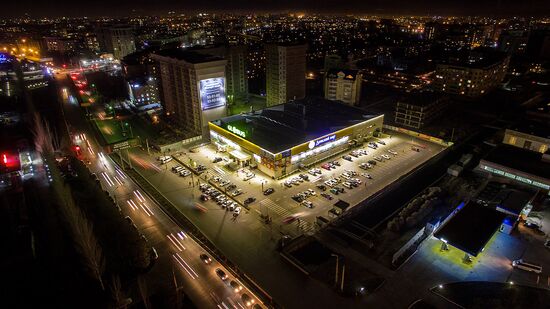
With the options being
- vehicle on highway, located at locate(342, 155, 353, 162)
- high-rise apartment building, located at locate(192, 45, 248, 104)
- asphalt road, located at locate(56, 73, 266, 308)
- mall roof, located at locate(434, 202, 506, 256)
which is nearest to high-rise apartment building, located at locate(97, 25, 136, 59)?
high-rise apartment building, located at locate(192, 45, 248, 104)

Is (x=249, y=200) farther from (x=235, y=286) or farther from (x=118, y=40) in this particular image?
(x=118, y=40)

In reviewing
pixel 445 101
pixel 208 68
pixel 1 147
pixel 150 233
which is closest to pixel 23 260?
pixel 150 233

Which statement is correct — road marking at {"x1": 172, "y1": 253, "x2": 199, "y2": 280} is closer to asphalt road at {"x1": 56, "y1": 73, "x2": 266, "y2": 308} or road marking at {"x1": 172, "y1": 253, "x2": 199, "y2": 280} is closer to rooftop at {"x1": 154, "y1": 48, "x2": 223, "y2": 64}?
asphalt road at {"x1": 56, "y1": 73, "x2": 266, "y2": 308}

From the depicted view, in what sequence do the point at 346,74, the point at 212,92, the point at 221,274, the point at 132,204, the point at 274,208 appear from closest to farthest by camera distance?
the point at 221,274
the point at 274,208
the point at 132,204
the point at 212,92
the point at 346,74

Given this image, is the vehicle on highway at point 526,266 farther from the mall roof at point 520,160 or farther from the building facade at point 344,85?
the building facade at point 344,85

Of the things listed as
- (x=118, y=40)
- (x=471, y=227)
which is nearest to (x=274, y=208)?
(x=471, y=227)
